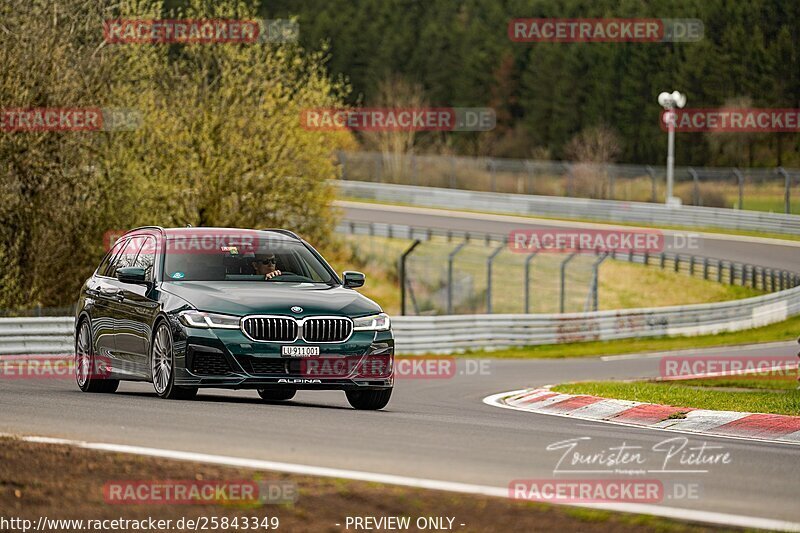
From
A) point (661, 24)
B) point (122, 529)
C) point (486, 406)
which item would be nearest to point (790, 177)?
point (661, 24)

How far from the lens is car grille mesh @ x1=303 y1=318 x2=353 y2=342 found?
13.0 m

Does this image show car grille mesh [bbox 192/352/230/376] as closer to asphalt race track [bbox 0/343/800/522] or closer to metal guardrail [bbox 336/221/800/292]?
asphalt race track [bbox 0/343/800/522]

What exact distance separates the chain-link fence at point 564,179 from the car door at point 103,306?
51.2 m

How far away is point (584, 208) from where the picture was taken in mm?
63125

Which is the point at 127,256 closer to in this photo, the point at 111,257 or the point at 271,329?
the point at 111,257

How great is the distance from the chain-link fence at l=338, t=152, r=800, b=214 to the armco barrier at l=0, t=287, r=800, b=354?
24.3m

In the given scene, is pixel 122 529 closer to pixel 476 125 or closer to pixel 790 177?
pixel 790 177

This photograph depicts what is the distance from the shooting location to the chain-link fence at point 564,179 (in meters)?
67.4

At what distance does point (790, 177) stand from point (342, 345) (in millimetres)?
50614

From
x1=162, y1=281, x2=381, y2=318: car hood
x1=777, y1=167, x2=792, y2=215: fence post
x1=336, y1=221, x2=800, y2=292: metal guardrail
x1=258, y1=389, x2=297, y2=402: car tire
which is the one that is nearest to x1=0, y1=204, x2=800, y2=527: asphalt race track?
x1=258, y1=389, x2=297, y2=402: car tire

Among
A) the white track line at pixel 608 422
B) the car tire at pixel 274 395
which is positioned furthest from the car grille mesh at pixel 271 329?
the white track line at pixel 608 422

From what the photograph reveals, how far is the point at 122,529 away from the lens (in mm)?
6977

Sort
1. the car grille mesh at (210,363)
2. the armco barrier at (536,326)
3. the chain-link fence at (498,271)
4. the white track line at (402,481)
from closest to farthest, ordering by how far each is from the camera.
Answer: the white track line at (402,481), the car grille mesh at (210,363), the armco barrier at (536,326), the chain-link fence at (498,271)

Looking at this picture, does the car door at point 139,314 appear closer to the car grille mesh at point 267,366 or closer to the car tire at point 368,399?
the car grille mesh at point 267,366
